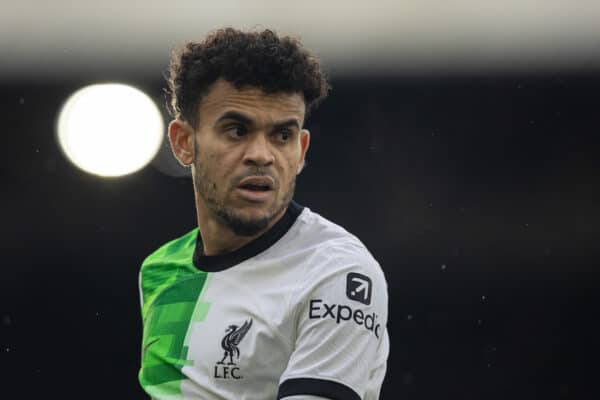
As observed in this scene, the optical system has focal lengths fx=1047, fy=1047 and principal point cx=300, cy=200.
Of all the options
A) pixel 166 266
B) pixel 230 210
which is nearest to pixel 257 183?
pixel 230 210

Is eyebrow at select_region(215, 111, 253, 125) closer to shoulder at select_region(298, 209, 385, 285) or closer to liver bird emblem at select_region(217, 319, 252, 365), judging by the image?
shoulder at select_region(298, 209, 385, 285)

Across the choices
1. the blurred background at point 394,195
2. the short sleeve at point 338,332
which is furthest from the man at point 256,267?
the blurred background at point 394,195

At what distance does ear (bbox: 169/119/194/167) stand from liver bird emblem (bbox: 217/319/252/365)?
0.69m

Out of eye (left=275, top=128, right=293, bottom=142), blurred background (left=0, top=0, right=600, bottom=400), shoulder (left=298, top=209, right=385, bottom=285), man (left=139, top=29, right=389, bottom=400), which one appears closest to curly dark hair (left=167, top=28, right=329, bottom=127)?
man (left=139, top=29, right=389, bottom=400)

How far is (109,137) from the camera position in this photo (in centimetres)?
833

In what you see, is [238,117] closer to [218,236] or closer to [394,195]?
[218,236]

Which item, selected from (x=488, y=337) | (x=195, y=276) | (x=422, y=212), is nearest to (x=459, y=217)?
(x=422, y=212)

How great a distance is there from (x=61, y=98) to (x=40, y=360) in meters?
1.84

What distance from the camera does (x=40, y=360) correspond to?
7.37 metres

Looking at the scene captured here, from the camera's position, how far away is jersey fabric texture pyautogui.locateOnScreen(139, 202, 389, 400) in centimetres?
287

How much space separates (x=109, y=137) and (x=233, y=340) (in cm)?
548

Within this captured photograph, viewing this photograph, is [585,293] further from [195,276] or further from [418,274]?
[195,276]

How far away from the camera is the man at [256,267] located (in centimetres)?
290

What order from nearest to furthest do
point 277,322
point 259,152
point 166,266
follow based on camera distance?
1. point 277,322
2. point 259,152
3. point 166,266
